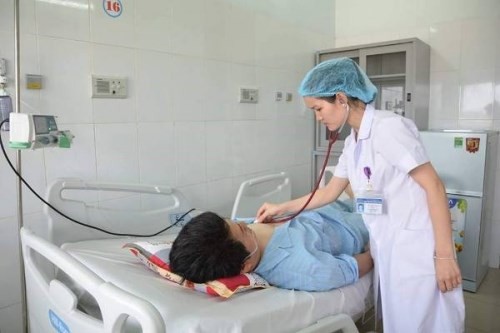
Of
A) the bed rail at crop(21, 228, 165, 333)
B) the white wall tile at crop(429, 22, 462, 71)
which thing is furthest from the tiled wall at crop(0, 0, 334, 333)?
the white wall tile at crop(429, 22, 462, 71)

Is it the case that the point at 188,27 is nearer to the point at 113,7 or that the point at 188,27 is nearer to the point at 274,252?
the point at 113,7

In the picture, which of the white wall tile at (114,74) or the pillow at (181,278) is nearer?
the pillow at (181,278)

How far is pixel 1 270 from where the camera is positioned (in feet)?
6.10

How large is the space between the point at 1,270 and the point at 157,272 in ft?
3.01

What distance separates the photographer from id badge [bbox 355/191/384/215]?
151 centimetres

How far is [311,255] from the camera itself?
1468mm

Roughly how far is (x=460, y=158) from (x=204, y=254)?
90.5 inches

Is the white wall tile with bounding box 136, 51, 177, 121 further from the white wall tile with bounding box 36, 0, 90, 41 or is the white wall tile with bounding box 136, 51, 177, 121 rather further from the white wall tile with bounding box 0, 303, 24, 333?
the white wall tile with bounding box 0, 303, 24, 333

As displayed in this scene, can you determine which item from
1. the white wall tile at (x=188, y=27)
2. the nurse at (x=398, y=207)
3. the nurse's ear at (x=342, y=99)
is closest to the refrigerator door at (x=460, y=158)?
the nurse at (x=398, y=207)

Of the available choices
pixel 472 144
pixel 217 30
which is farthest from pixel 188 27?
pixel 472 144

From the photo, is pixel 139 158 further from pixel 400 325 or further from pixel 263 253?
pixel 400 325

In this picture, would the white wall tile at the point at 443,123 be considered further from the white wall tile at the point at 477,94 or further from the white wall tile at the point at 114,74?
the white wall tile at the point at 114,74

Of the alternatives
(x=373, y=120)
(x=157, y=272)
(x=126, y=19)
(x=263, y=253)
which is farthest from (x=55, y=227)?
(x=373, y=120)

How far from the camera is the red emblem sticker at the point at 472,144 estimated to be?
2.78 meters
